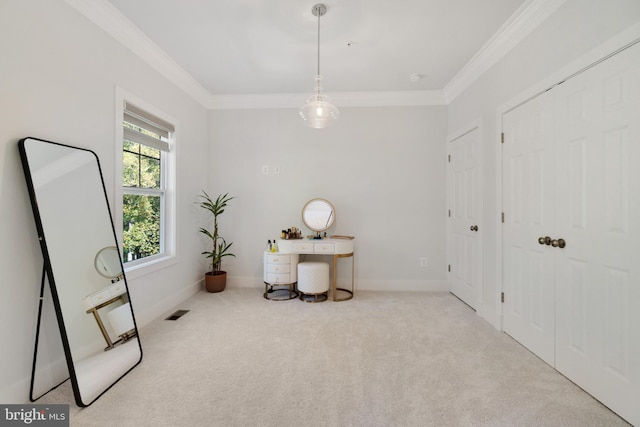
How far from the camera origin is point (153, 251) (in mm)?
3090

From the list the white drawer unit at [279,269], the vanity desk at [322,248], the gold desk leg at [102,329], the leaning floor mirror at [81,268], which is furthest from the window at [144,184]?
the vanity desk at [322,248]

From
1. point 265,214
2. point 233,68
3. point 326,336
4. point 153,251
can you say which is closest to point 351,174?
point 265,214

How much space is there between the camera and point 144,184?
2920mm

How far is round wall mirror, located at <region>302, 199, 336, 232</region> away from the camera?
3840 millimetres

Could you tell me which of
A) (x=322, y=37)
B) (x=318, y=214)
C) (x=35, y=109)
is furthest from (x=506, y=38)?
(x=35, y=109)

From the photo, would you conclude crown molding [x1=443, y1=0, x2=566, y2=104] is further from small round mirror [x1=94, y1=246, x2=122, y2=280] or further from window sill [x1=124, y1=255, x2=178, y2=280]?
window sill [x1=124, y1=255, x2=178, y2=280]

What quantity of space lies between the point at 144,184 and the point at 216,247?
4.50ft

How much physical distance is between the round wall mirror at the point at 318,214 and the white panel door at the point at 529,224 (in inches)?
77.9

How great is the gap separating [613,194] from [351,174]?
268 cm

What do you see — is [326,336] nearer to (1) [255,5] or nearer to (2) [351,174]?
(2) [351,174]

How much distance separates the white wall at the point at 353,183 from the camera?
3889 millimetres

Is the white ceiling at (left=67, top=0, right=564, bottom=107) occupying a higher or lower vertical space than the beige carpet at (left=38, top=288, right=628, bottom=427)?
higher

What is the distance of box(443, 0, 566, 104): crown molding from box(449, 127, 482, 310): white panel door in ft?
1.98

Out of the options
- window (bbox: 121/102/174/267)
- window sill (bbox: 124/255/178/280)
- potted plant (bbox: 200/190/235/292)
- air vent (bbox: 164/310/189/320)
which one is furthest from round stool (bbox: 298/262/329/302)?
window (bbox: 121/102/174/267)
